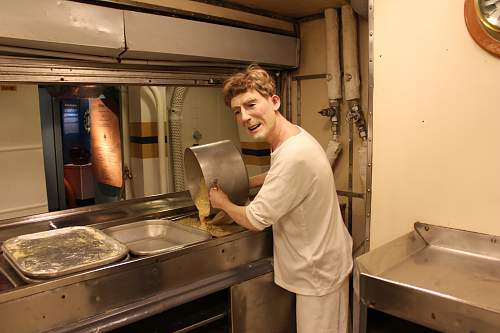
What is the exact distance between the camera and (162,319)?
1.88m

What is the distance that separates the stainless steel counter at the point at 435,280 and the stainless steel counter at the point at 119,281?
67 centimetres

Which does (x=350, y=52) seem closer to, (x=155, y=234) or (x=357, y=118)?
(x=357, y=118)

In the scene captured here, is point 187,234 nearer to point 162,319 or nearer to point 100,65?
point 162,319

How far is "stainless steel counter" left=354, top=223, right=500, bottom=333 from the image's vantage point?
112 centimetres

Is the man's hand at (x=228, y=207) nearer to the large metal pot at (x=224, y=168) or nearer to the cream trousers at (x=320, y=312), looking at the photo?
A: the large metal pot at (x=224, y=168)

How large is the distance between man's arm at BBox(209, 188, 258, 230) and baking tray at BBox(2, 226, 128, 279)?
440mm

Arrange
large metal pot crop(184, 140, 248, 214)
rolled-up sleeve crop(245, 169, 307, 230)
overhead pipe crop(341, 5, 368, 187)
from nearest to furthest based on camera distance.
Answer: rolled-up sleeve crop(245, 169, 307, 230) < large metal pot crop(184, 140, 248, 214) < overhead pipe crop(341, 5, 368, 187)

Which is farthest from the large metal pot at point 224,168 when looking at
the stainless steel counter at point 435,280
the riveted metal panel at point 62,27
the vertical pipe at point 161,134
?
the vertical pipe at point 161,134

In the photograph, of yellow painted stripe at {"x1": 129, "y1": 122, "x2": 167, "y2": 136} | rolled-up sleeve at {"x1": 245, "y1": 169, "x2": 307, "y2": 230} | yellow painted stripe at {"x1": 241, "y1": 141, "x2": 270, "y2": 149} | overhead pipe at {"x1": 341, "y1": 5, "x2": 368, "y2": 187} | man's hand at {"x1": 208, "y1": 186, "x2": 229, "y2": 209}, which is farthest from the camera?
yellow painted stripe at {"x1": 129, "y1": 122, "x2": 167, "y2": 136}

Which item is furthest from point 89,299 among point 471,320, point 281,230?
point 471,320

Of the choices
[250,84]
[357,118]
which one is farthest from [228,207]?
[357,118]

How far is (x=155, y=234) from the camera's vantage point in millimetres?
2047

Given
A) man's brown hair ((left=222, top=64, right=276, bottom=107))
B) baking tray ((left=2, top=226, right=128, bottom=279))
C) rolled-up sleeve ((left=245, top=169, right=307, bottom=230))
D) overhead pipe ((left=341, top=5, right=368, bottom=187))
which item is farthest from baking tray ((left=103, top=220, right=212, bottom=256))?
overhead pipe ((left=341, top=5, right=368, bottom=187))

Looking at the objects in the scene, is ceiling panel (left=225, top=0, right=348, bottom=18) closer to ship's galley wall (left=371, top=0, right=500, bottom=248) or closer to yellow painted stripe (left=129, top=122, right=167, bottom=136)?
ship's galley wall (left=371, top=0, right=500, bottom=248)
